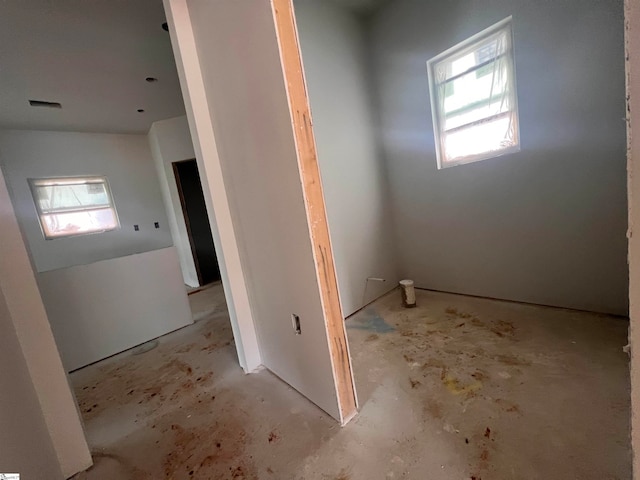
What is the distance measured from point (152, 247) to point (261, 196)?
431 cm

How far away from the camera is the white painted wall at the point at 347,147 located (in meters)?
2.39

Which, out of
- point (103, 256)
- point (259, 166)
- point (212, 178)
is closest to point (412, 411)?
point (259, 166)

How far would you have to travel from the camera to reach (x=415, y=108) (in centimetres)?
254

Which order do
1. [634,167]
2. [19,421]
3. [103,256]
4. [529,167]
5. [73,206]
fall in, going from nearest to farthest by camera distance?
[634,167], [19,421], [529,167], [73,206], [103,256]

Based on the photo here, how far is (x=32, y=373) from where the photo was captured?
123 centimetres

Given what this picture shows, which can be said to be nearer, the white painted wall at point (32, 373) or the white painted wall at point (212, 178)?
the white painted wall at point (32, 373)

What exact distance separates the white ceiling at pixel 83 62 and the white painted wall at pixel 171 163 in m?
0.42

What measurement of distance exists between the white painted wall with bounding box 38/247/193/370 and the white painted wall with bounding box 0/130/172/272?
5.68 ft

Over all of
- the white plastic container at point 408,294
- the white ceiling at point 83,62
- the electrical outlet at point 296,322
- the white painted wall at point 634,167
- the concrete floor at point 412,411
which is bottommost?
the concrete floor at point 412,411

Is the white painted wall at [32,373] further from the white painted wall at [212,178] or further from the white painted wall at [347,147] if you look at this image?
the white painted wall at [347,147]

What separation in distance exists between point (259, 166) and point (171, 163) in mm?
3765

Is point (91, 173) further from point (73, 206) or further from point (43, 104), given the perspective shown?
point (43, 104)

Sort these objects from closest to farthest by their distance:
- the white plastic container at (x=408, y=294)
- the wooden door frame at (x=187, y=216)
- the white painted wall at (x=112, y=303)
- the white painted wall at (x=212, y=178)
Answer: the white painted wall at (x=212, y=178) < the white painted wall at (x=112, y=303) < the white plastic container at (x=408, y=294) < the wooden door frame at (x=187, y=216)

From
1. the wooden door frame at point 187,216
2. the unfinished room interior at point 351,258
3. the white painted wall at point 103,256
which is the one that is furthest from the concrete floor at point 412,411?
the wooden door frame at point 187,216
